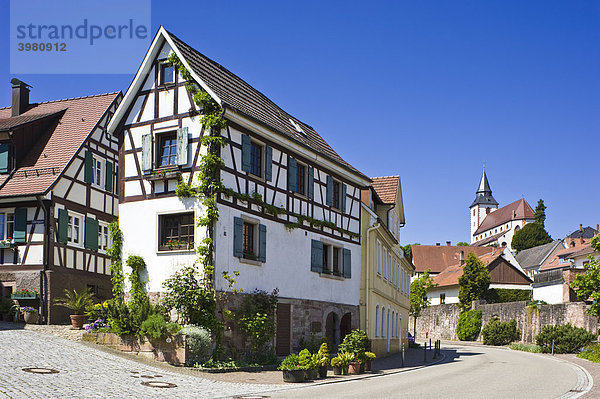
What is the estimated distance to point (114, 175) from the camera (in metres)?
30.9

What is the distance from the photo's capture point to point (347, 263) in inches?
1148

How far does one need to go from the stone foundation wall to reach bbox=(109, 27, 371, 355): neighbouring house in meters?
21.8

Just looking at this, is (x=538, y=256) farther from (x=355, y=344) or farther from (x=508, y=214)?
(x=355, y=344)

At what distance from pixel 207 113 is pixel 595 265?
67.3 ft

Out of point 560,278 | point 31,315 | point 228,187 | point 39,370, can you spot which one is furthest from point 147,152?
point 560,278

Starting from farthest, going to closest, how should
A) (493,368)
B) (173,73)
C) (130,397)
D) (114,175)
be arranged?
(114,175), (493,368), (173,73), (130,397)

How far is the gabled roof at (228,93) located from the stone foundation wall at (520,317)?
2086 centimetres

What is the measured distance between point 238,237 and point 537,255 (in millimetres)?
86065

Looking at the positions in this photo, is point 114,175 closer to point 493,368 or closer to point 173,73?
point 173,73

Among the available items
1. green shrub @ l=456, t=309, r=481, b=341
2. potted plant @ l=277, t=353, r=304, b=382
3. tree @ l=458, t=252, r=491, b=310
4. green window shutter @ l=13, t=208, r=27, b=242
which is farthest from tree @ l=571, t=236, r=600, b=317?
tree @ l=458, t=252, r=491, b=310

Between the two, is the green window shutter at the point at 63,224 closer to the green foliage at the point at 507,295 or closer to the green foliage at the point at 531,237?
the green foliage at the point at 507,295

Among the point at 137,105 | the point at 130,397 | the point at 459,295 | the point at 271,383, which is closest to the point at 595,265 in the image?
the point at 271,383

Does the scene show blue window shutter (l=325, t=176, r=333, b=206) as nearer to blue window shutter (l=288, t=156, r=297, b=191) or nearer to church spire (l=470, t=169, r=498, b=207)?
blue window shutter (l=288, t=156, r=297, b=191)

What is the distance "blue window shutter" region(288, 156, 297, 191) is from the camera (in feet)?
83.0
